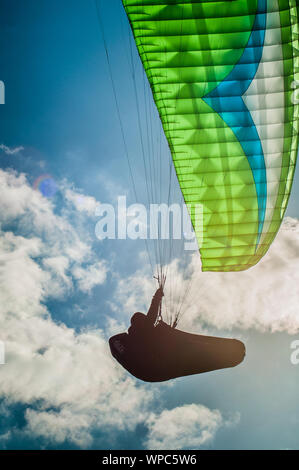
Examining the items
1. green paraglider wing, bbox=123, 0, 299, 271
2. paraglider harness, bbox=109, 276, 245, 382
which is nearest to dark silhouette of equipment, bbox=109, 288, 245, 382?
paraglider harness, bbox=109, 276, 245, 382

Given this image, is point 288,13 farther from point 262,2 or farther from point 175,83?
point 175,83

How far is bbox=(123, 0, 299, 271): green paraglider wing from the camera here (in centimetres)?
602

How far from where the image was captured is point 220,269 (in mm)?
7574

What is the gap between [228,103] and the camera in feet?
21.5

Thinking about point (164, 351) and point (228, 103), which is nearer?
point (164, 351)

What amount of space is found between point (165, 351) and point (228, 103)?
4.65 m

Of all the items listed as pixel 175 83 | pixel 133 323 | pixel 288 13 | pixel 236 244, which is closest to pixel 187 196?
pixel 236 244

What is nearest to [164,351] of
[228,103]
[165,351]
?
[165,351]

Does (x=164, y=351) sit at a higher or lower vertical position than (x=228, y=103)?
lower

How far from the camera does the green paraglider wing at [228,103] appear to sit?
602cm

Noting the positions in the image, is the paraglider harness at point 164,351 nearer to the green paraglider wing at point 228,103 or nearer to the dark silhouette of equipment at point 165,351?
the dark silhouette of equipment at point 165,351

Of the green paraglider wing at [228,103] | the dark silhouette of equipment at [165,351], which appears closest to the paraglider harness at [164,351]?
the dark silhouette of equipment at [165,351]

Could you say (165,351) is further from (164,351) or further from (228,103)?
(228,103)
